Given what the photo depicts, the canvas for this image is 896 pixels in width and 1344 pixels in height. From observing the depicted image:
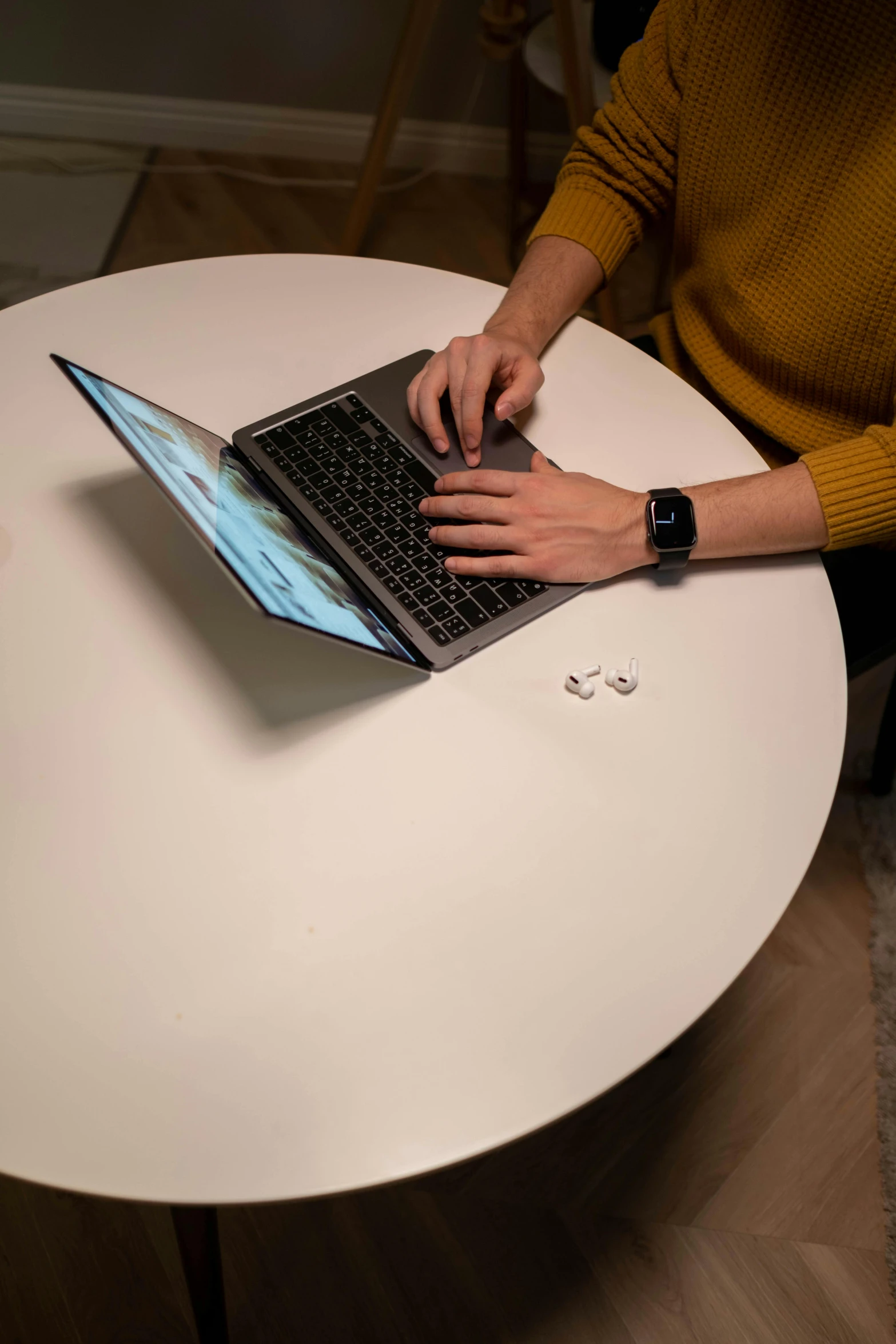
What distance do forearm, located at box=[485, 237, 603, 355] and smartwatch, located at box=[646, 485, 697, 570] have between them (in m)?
0.26

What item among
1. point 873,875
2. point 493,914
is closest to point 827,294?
point 493,914

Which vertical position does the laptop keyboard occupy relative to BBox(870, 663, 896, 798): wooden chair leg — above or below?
above

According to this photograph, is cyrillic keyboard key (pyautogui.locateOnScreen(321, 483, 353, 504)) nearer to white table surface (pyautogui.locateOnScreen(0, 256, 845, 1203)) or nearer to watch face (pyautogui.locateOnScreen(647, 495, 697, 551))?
white table surface (pyautogui.locateOnScreen(0, 256, 845, 1203))

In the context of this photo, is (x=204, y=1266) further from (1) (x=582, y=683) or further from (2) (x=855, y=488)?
(2) (x=855, y=488)

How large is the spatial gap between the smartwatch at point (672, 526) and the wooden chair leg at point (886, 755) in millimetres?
760

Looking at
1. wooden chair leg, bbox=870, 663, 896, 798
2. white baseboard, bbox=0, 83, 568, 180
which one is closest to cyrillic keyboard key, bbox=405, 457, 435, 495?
wooden chair leg, bbox=870, 663, 896, 798

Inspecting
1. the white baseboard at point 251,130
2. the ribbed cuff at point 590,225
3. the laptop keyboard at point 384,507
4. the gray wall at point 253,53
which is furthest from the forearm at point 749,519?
the white baseboard at point 251,130

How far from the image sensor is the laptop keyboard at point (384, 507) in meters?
0.78

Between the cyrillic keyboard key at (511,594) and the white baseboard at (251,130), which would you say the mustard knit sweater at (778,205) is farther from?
the white baseboard at (251,130)

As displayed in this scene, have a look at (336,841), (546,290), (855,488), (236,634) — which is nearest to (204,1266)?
(336,841)

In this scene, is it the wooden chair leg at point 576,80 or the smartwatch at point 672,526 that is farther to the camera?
the wooden chair leg at point 576,80

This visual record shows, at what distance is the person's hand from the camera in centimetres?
79

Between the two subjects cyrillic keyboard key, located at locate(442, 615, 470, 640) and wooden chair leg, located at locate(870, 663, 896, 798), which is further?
wooden chair leg, located at locate(870, 663, 896, 798)

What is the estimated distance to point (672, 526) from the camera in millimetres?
804
